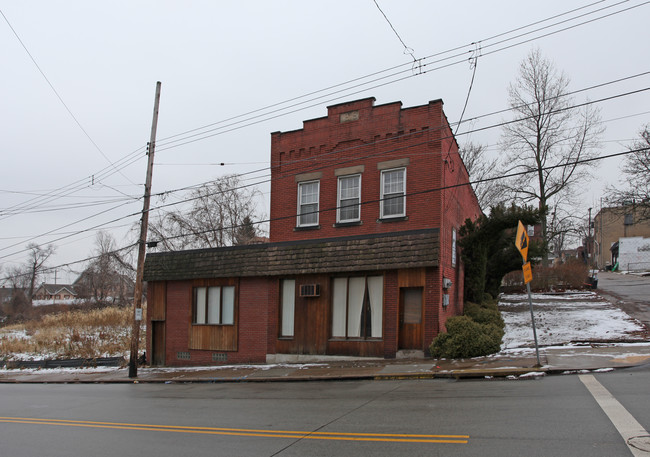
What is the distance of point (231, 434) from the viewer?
25.6 ft

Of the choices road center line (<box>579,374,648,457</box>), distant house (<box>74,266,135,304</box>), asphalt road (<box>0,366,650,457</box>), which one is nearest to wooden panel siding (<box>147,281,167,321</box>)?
asphalt road (<box>0,366,650,457</box>)

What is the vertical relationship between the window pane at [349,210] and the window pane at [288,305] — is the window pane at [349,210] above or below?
above

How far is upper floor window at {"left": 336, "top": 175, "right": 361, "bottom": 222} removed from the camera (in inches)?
718

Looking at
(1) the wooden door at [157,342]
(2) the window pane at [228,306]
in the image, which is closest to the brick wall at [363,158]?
(2) the window pane at [228,306]

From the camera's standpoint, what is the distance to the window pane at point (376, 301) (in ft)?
55.6

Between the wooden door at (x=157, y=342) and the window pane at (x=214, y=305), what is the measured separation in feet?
9.50

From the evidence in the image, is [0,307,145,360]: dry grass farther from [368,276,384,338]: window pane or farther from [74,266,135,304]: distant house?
[368,276,384,338]: window pane

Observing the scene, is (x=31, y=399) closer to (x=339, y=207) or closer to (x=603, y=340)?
(x=339, y=207)

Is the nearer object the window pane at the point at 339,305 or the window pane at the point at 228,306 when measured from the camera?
the window pane at the point at 339,305

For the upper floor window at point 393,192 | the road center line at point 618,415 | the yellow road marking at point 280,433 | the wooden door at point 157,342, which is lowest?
the wooden door at point 157,342

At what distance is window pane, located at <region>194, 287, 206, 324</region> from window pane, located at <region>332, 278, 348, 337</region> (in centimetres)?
654

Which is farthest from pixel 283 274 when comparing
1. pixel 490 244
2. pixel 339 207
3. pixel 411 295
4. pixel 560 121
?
pixel 560 121

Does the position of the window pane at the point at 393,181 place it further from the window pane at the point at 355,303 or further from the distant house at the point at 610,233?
the distant house at the point at 610,233

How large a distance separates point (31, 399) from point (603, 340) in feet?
56.0
